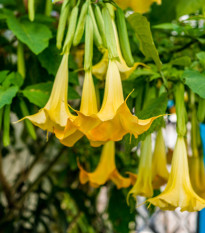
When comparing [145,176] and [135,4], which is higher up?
[135,4]

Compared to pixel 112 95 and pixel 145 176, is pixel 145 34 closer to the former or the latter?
pixel 112 95

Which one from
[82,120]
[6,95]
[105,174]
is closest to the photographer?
[82,120]

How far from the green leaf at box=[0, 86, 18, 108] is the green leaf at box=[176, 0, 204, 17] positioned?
450mm

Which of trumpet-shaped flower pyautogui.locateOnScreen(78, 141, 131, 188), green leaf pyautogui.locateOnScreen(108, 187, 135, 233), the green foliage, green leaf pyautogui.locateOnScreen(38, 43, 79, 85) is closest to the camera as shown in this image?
the green foliage

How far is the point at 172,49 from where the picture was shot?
769 mm

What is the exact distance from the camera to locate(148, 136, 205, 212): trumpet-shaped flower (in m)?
0.50

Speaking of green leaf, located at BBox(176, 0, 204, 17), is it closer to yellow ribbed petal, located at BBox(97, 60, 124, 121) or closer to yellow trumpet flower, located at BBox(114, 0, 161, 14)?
yellow trumpet flower, located at BBox(114, 0, 161, 14)

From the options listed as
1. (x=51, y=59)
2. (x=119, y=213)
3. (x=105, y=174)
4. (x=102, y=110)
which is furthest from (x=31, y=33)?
(x=119, y=213)

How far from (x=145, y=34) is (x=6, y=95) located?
0.85 ft

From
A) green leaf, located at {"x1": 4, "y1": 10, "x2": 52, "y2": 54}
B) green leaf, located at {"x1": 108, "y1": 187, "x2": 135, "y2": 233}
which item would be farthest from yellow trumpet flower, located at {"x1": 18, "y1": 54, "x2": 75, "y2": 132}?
green leaf, located at {"x1": 108, "y1": 187, "x2": 135, "y2": 233}

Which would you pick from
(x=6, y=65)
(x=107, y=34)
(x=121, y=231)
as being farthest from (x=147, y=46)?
(x=121, y=231)

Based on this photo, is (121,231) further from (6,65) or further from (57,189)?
(6,65)

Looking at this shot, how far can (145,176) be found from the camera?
0.64 m

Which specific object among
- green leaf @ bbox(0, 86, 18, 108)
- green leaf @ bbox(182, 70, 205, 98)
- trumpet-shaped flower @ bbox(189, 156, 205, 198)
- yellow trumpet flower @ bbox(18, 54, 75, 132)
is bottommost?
trumpet-shaped flower @ bbox(189, 156, 205, 198)
